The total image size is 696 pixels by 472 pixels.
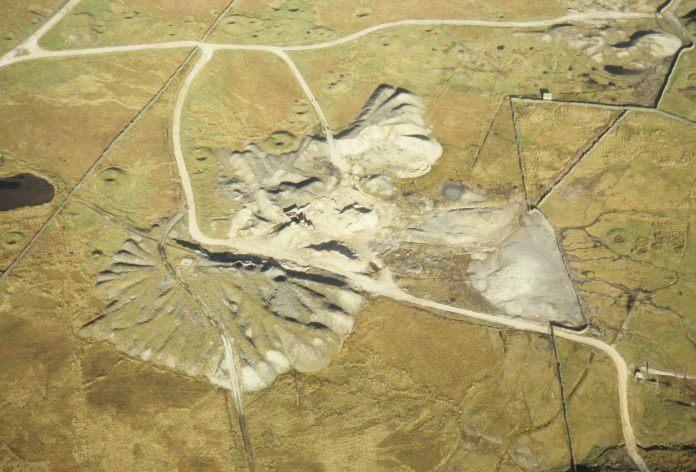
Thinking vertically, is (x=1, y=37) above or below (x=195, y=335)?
above

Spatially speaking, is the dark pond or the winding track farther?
the dark pond

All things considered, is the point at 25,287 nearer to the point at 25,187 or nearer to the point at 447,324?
the point at 25,187

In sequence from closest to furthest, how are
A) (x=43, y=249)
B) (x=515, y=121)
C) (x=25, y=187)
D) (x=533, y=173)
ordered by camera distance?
(x=43, y=249), (x=25, y=187), (x=533, y=173), (x=515, y=121)

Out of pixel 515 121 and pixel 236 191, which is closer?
pixel 236 191

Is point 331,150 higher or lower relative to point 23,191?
lower

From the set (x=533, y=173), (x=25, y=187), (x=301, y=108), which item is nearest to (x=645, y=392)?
(x=533, y=173)
